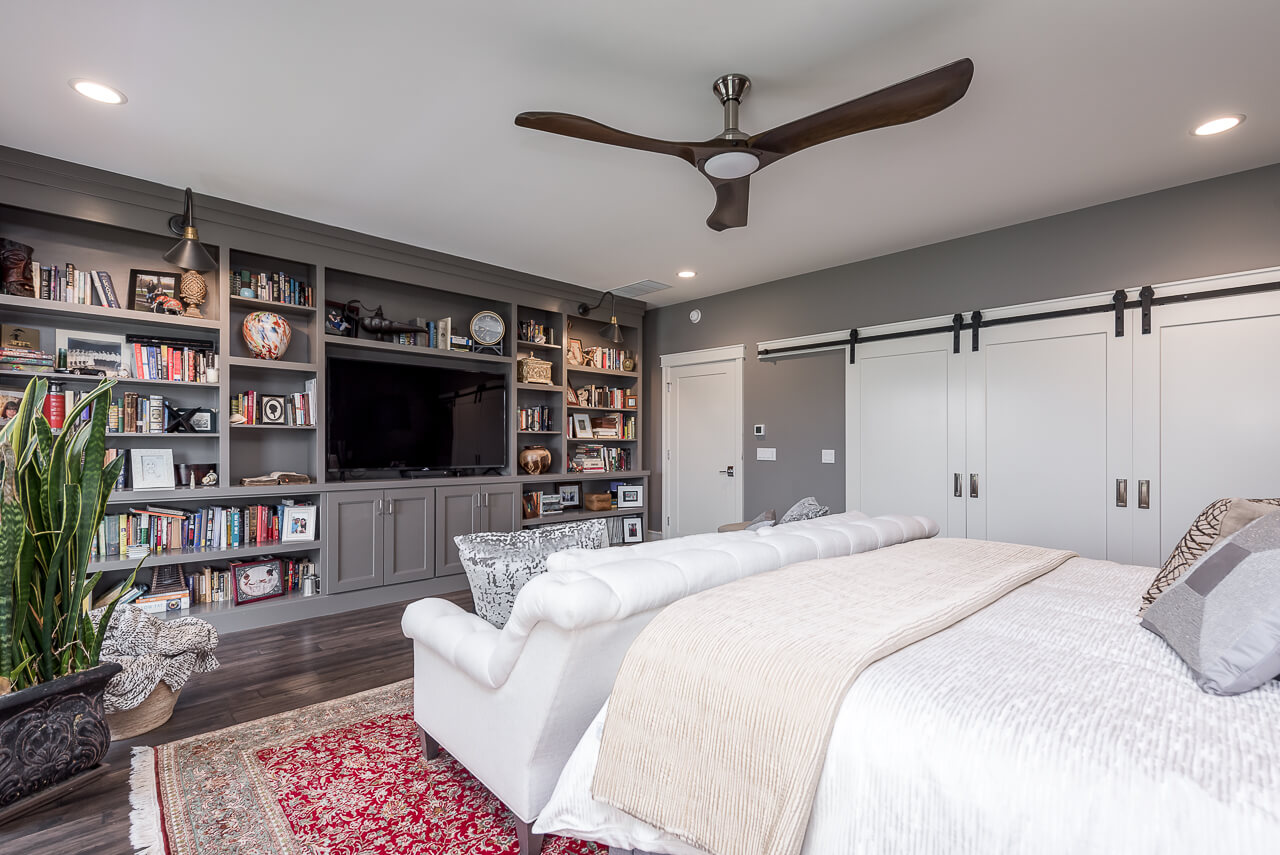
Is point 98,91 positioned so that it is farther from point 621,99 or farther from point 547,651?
point 547,651

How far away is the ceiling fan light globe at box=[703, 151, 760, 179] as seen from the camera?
7.49 ft

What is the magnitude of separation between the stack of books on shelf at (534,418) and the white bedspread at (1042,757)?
4196 millimetres

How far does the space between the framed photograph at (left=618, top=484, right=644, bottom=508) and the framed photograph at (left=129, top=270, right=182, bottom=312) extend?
3.68 metres

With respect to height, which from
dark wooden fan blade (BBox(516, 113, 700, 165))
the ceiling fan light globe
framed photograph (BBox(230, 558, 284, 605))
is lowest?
framed photograph (BBox(230, 558, 284, 605))

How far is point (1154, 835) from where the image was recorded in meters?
0.78

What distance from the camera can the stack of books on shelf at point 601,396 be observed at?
575cm

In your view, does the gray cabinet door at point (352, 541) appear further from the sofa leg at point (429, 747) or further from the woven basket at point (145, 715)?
the sofa leg at point (429, 747)

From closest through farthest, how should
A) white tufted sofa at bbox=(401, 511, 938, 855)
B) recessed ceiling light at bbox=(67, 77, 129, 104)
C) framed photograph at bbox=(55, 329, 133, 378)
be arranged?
1. white tufted sofa at bbox=(401, 511, 938, 855)
2. recessed ceiling light at bbox=(67, 77, 129, 104)
3. framed photograph at bbox=(55, 329, 133, 378)

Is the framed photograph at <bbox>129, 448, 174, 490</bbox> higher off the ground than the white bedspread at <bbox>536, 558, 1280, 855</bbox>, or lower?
higher

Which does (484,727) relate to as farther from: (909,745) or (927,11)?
(927,11)

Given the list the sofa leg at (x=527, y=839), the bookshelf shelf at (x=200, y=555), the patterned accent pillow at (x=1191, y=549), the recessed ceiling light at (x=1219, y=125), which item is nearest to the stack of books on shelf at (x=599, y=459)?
the bookshelf shelf at (x=200, y=555)

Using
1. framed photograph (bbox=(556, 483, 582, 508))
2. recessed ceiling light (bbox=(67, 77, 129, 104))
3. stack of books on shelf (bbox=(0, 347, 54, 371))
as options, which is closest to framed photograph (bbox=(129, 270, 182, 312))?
stack of books on shelf (bbox=(0, 347, 54, 371))

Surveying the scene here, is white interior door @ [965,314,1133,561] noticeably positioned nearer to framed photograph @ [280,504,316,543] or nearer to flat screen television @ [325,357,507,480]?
flat screen television @ [325,357,507,480]

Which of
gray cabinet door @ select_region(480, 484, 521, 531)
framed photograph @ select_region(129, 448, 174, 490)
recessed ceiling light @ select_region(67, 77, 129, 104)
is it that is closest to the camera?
recessed ceiling light @ select_region(67, 77, 129, 104)
